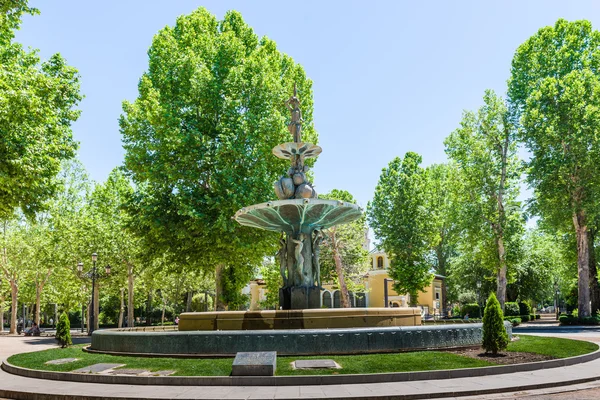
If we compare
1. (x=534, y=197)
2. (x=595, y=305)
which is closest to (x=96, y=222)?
(x=534, y=197)

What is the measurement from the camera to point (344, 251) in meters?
43.5

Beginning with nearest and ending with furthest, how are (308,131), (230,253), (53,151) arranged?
(53,151), (230,253), (308,131)

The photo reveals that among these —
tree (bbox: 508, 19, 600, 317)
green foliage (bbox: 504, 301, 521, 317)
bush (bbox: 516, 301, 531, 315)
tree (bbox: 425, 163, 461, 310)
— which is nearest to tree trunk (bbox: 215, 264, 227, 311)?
tree (bbox: 425, 163, 461, 310)

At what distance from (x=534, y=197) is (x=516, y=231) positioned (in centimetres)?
270

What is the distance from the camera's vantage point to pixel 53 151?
17.6m

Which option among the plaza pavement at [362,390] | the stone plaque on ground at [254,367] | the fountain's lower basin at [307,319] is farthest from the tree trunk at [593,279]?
the stone plaque on ground at [254,367]

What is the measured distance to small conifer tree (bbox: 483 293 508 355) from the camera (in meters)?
12.0

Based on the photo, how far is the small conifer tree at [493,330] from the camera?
12008 millimetres

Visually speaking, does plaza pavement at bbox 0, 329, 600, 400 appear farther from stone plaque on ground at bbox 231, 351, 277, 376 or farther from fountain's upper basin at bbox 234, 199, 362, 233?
fountain's upper basin at bbox 234, 199, 362, 233

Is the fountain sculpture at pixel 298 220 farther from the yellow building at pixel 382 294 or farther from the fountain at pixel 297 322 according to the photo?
the yellow building at pixel 382 294

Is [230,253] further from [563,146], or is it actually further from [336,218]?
[563,146]

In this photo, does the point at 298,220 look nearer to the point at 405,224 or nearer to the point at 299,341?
the point at 299,341

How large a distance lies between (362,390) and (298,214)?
7.16m

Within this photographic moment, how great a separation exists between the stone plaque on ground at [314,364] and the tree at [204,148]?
478 inches
